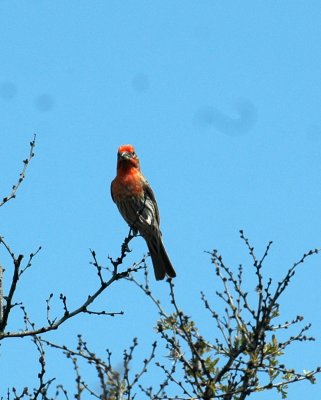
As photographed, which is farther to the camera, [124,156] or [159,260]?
[124,156]

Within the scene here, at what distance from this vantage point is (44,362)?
7.81 m

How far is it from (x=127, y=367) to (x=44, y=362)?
3.01 feet

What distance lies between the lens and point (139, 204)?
→ 12.5m

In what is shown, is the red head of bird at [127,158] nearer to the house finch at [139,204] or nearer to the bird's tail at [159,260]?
the house finch at [139,204]

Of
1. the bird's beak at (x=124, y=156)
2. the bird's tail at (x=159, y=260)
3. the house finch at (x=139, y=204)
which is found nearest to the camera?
the house finch at (x=139, y=204)

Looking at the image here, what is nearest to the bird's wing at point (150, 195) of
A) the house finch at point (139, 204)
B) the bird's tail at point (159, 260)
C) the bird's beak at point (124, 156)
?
the house finch at point (139, 204)

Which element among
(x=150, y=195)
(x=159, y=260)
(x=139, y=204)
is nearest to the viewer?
(x=139, y=204)

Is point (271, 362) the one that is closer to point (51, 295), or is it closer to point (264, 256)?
point (264, 256)

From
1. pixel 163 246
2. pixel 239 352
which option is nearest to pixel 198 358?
pixel 239 352

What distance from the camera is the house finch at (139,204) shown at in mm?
12445

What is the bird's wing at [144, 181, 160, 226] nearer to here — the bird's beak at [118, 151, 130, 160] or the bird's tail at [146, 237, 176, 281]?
the bird's tail at [146, 237, 176, 281]

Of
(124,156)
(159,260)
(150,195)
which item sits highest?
(124,156)

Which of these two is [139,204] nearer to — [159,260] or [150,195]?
[150,195]

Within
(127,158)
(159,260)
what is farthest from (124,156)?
(159,260)
